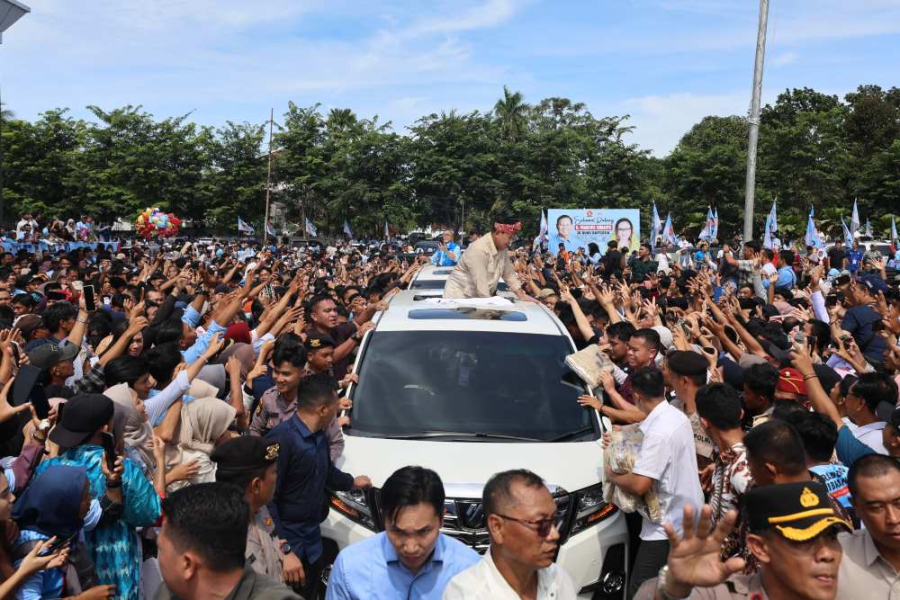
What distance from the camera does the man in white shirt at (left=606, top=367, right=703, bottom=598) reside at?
4.14m

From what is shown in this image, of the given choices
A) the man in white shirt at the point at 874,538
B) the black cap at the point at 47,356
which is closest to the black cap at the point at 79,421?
the black cap at the point at 47,356

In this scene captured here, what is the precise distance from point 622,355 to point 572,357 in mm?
1323

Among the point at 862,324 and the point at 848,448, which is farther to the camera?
the point at 862,324

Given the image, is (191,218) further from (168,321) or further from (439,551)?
(439,551)

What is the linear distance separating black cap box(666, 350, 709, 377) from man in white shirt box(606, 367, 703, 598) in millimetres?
575

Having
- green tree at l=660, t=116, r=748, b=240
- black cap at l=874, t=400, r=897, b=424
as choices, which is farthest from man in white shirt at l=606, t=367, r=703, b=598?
green tree at l=660, t=116, r=748, b=240

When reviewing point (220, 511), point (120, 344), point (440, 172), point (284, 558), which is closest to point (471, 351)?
point (284, 558)

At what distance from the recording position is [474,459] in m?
4.62

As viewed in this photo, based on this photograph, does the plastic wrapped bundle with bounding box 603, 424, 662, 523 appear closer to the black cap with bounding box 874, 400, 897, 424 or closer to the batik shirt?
the black cap with bounding box 874, 400, 897, 424

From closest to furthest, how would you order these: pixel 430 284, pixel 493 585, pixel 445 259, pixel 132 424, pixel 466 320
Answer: pixel 493 585 < pixel 132 424 < pixel 466 320 < pixel 430 284 < pixel 445 259

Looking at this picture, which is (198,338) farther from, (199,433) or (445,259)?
(445,259)

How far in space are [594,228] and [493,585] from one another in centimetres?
2293

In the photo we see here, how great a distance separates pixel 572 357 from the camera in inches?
212

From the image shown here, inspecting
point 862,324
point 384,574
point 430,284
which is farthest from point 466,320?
point 862,324
